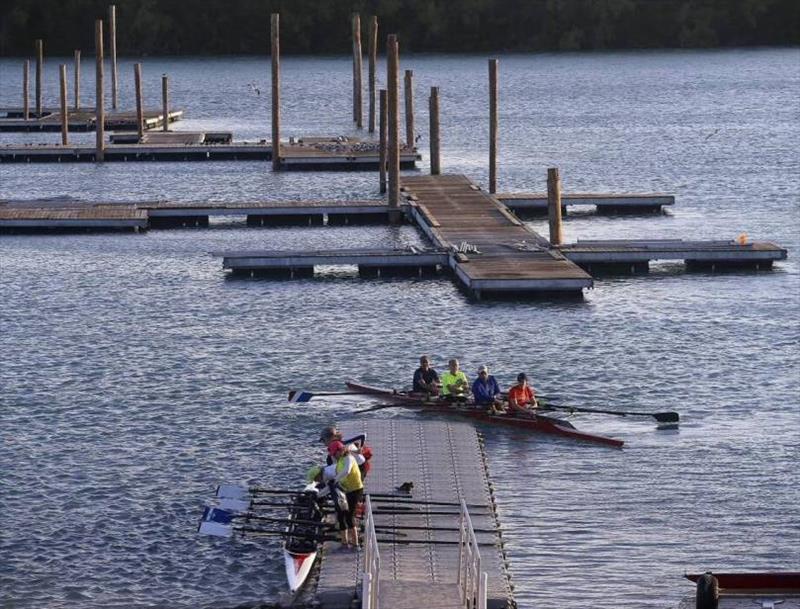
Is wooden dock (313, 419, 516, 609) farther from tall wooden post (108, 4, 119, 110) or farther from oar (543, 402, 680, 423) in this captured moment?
tall wooden post (108, 4, 119, 110)

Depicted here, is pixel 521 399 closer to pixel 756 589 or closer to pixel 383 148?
pixel 756 589

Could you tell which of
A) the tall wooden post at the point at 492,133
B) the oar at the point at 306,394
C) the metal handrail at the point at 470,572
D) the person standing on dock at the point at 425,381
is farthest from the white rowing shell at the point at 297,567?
the tall wooden post at the point at 492,133

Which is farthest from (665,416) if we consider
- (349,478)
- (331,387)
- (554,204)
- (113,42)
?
(113,42)

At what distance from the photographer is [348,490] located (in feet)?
89.5

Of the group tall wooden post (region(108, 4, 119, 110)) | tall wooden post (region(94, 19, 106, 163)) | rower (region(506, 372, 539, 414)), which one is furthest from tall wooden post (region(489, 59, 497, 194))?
rower (region(506, 372, 539, 414))

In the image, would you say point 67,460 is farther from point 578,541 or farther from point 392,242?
point 392,242

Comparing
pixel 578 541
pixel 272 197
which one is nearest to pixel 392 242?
pixel 272 197

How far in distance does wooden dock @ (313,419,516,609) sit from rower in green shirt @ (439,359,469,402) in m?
1.32

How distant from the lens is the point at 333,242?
5997cm

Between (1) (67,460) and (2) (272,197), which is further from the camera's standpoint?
(2) (272,197)

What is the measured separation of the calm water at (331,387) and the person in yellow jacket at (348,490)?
128 cm

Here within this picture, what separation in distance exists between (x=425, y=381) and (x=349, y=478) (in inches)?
378

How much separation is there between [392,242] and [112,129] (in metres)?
47.9

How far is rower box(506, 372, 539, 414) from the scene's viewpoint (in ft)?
118
